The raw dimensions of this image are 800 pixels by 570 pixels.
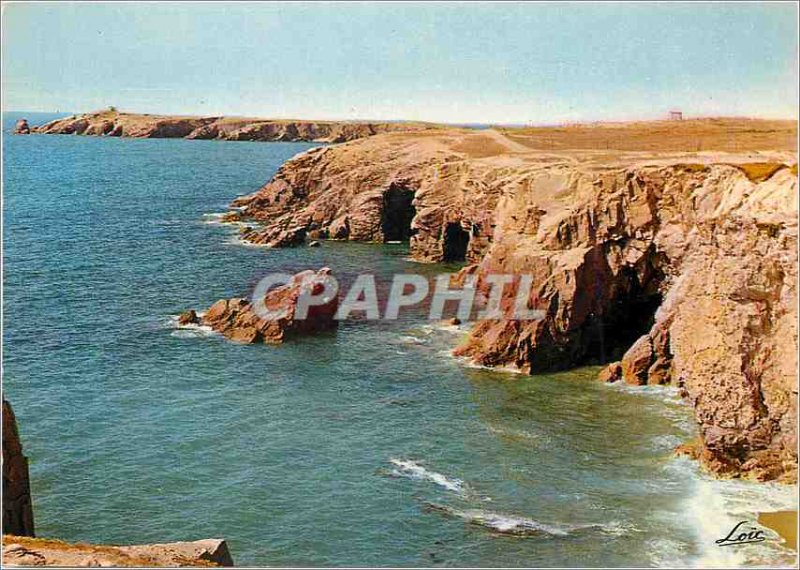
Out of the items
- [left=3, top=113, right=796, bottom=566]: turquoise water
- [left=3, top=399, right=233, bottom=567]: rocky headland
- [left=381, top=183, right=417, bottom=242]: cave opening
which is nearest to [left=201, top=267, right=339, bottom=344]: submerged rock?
[left=3, top=113, right=796, bottom=566]: turquoise water

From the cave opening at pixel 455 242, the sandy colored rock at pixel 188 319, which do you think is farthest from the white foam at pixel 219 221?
the sandy colored rock at pixel 188 319

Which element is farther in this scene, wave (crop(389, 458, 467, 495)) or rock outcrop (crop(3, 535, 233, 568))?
wave (crop(389, 458, 467, 495))

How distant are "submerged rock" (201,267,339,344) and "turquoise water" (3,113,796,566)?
62.8 inches

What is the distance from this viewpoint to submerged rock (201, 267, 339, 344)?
64.4m

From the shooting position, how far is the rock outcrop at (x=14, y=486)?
3155 centimetres

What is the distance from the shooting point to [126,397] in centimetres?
5212

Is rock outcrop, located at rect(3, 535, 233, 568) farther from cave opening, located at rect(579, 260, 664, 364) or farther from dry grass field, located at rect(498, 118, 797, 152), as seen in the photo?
dry grass field, located at rect(498, 118, 797, 152)

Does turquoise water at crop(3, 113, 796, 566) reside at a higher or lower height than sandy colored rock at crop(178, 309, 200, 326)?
lower

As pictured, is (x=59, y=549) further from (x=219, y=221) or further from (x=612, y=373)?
(x=219, y=221)

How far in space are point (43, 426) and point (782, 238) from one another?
37.4 metres

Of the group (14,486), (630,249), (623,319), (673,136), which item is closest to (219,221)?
(673,136)

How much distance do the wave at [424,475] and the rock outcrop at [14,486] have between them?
51.8 feet

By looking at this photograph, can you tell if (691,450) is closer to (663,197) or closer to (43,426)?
(663,197)

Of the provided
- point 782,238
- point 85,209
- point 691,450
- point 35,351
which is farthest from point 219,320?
point 85,209
